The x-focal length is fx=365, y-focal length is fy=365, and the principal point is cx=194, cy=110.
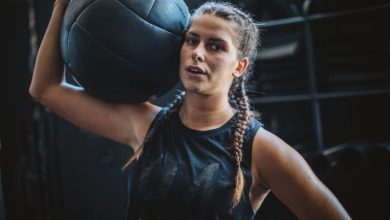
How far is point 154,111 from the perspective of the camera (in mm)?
991

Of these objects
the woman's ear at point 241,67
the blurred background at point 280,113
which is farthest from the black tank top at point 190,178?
the blurred background at point 280,113

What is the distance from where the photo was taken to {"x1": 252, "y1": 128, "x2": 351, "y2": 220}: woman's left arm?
2.72ft

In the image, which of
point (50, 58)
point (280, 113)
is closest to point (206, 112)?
point (50, 58)

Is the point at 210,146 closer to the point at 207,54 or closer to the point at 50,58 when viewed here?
the point at 207,54

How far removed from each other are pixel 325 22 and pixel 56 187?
1515 mm

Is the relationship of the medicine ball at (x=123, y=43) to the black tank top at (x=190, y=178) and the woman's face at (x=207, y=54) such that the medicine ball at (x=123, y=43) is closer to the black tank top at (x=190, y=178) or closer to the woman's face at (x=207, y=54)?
the woman's face at (x=207, y=54)

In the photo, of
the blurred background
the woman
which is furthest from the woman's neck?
the blurred background

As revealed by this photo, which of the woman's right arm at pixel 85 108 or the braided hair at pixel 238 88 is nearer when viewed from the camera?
the braided hair at pixel 238 88

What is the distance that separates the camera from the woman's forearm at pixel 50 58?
93cm

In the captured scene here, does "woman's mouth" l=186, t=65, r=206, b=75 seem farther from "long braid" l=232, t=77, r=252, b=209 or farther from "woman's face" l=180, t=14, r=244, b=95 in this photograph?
"long braid" l=232, t=77, r=252, b=209

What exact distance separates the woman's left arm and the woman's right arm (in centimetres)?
32

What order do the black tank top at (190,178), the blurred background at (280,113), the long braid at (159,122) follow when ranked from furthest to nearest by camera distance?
the blurred background at (280,113), the long braid at (159,122), the black tank top at (190,178)

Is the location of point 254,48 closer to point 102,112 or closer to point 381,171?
point 102,112

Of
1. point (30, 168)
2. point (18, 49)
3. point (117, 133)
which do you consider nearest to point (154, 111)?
point (117, 133)
